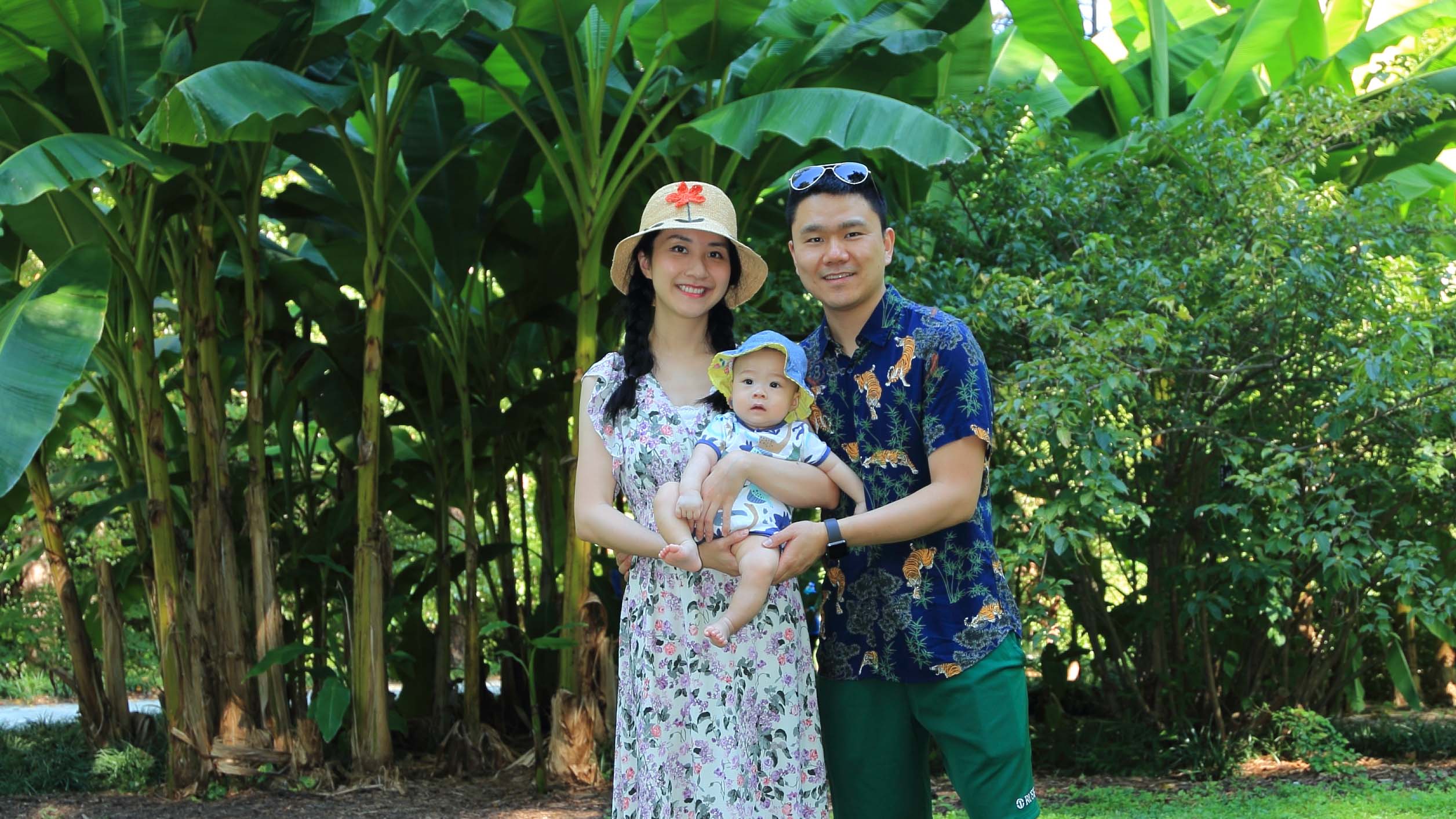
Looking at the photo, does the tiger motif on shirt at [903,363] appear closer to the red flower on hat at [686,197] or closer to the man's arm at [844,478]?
the man's arm at [844,478]

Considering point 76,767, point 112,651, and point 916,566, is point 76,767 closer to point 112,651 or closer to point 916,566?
point 112,651

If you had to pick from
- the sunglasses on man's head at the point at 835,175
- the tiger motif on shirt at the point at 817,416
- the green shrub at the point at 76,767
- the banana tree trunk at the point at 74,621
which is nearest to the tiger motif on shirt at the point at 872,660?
the tiger motif on shirt at the point at 817,416

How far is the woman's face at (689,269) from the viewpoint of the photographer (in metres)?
2.52

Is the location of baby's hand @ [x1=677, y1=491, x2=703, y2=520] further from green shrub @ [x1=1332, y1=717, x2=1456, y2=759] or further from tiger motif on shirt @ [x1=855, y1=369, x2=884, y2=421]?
green shrub @ [x1=1332, y1=717, x2=1456, y2=759]

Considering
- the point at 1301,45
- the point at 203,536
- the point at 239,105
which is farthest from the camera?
the point at 1301,45

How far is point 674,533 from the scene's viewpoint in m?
2.34

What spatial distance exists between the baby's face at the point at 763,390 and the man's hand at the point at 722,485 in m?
0.09

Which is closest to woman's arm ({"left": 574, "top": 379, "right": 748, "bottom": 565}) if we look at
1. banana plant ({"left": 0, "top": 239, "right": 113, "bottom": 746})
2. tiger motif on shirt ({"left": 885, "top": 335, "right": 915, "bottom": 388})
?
tiger motif on shirt ({"left": 885, "top": 335, "right": 915, "bottom": 388})

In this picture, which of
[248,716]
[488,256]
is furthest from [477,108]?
[248,716]

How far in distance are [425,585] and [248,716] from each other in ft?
4.38

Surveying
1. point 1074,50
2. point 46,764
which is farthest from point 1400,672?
point 46,764

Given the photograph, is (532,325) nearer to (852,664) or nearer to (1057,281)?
(1057,281)

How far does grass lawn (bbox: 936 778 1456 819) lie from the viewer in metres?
4.73

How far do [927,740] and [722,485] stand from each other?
0.73 metres
